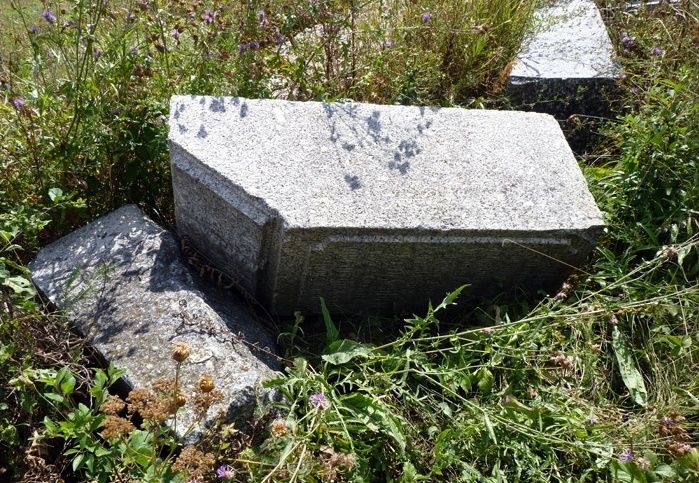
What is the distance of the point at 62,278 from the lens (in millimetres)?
2414

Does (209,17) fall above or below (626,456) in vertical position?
above

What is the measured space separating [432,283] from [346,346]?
1.74 feet

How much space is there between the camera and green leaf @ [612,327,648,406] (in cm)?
237

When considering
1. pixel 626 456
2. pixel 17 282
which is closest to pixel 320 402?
pixel 626 456

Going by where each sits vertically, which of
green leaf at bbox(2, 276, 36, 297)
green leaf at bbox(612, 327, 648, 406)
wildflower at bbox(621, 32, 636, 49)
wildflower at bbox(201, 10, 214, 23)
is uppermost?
wildflower at bbox(621, 32, 636, 49)

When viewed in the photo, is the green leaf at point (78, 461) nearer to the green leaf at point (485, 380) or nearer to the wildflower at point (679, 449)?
the green leaf at point (485, 380)

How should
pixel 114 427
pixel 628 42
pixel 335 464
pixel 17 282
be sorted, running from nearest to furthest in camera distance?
1. pixel 114 427
2. pixel 335 464
3. pixel 17 282
4. pixel 628 42

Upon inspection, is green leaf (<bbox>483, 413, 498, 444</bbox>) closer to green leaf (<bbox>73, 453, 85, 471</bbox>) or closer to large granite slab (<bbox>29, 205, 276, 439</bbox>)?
large granite slab (<bbox>29, 205, 276, 439</bbox>)

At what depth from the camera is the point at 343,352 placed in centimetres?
223

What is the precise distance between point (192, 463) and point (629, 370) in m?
1.66

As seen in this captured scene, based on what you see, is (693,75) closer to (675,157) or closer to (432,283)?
(675,157)

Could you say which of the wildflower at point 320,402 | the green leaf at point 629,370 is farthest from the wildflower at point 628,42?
the wildflower at point 320,402

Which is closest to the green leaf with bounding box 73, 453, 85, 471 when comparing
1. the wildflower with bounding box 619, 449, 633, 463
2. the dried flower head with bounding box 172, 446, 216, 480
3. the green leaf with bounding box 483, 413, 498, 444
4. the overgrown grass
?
the overgrown grass

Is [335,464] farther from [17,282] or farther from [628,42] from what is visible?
[628,42]
